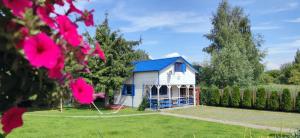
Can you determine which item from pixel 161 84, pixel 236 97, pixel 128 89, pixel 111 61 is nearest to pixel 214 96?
pixel 236 97

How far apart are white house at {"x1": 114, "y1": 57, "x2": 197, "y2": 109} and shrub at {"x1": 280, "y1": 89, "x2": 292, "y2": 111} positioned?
701cm

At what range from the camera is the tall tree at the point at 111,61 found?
2441 cm

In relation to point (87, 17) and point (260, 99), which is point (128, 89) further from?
point (87, 17)

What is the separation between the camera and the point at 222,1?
141 ft

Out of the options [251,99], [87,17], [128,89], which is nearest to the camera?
[87,17]

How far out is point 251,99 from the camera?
25.6 metres

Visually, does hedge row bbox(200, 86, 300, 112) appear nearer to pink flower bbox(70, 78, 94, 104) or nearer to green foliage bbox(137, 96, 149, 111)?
green foliage bbox(137, 96, 149, 111)

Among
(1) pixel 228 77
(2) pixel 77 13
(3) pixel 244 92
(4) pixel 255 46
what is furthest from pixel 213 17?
(2) pixel 77 13

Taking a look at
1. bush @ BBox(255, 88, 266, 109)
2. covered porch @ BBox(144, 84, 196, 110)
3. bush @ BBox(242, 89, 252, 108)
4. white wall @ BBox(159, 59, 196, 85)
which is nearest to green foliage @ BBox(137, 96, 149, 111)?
covered porch @ BBox(144, 84, 196, 110)

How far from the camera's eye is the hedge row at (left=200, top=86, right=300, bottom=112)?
76.5 ft

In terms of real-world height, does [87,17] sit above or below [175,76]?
below

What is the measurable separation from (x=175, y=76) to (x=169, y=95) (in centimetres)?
160

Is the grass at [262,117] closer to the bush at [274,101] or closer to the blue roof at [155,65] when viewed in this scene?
the bush at [274,101]

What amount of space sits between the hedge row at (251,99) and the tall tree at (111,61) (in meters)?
7.24
